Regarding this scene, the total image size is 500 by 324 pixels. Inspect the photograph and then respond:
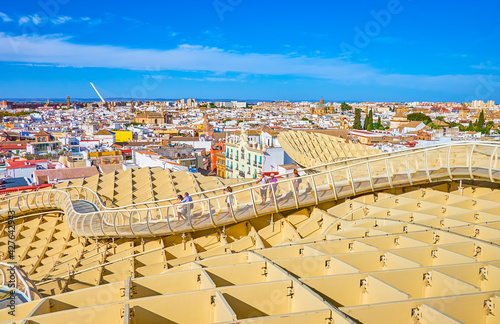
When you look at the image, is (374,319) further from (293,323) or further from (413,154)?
(413,154)

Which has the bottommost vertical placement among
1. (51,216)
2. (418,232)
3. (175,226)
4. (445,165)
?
(51,216)

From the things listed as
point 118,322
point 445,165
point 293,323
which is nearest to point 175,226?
point 118,322

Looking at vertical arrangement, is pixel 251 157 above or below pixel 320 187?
below

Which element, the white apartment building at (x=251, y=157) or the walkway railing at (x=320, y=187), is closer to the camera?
the walkway railing at (x=320, y=187)

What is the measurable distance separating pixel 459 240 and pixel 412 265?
1790 mm

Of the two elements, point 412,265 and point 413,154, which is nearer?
point 412,265

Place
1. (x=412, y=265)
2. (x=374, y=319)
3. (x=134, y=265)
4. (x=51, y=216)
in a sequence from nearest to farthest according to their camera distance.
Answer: (x=374, y=319) → (x=412, y=265) → (x=134, y=265) → (x=51, y=216)

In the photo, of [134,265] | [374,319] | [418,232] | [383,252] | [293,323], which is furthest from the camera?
[134,265]

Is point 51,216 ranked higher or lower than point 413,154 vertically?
lower

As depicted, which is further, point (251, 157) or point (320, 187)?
point (251, 157)

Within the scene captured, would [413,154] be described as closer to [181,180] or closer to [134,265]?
[134,265]

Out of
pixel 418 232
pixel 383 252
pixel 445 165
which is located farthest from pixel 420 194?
pixel 383 252

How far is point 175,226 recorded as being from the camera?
12211mm

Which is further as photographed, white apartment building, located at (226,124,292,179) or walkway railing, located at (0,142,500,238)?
white apartment building, located at (226,124,292,179)
